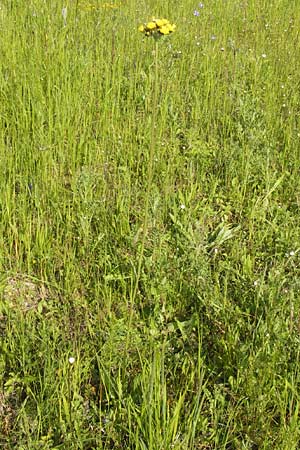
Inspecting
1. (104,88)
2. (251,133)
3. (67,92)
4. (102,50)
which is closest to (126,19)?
(102,50)

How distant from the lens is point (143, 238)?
1.38m

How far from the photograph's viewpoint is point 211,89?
3203 mm

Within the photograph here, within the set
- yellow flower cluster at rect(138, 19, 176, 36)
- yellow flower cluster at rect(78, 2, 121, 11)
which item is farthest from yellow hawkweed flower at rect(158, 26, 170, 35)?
yellow flower cluster at rect(78, 2, 121, 11)

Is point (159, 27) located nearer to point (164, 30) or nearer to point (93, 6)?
point (164, 30)

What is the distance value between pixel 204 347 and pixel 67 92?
1661mm

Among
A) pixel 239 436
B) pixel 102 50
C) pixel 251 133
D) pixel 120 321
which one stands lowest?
pixel 239 436

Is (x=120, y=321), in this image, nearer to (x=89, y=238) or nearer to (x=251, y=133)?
(x=89, y=238)

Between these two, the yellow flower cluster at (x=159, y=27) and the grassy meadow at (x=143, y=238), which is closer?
the yellow flower cluster at (x=159, y=27)

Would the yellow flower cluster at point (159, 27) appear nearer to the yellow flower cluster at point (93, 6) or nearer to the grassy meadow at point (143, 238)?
the grassy meadow at point (143, 238)

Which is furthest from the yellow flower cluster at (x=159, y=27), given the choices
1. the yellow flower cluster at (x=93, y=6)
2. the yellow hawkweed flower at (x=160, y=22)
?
the yellow flower cluster at (x=93, y=6)

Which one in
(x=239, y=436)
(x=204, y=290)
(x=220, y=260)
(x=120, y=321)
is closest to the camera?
(x=239, y=436)

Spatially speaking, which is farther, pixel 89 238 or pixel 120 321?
pixel 89 238

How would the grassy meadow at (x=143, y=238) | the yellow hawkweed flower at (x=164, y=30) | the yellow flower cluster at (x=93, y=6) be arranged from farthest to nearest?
1. the yellow flower cluster at (x=93, y=6)
2. the grassy meadow at (x=143, y=238)
3. the yellow hawkweed flower at (x=164, y=30)

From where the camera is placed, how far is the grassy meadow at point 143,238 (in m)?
1.45
